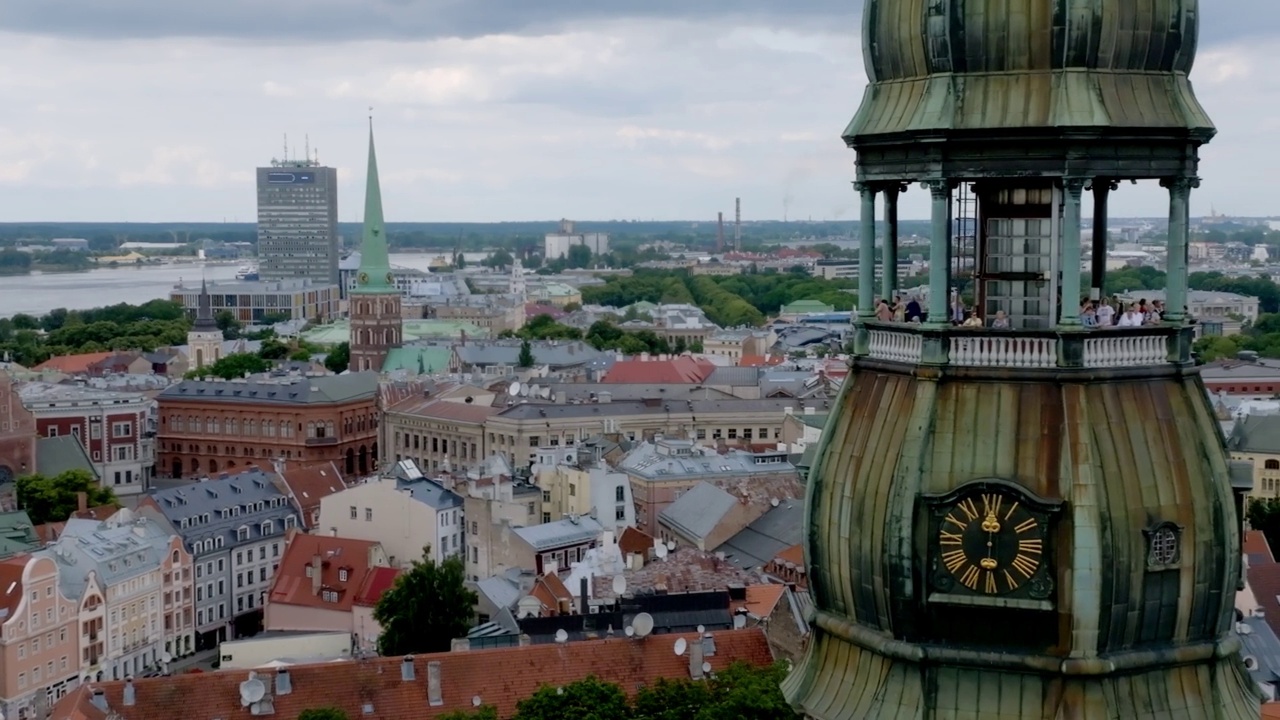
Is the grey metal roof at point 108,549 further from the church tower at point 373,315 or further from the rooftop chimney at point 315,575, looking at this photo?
the church tower at point 373,315

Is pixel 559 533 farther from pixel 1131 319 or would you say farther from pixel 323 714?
pixel 1131 319

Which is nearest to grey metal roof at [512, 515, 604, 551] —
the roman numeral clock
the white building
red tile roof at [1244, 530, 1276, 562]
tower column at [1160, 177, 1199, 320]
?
the white building

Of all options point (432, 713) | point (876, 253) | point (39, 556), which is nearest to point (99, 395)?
point (39, 556)

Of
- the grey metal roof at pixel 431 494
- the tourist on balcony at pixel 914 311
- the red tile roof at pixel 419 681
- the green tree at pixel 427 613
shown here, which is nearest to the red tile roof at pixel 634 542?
the grey metal roof at pixel 431 494

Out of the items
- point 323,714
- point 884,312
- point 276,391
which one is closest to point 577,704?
point 323,714

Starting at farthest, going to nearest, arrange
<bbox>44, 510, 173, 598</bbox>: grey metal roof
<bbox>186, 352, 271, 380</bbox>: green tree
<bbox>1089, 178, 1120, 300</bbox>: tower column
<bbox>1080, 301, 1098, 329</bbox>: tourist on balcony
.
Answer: <bbox>186, 352, 271, 380</bbox>: green tree, <bbox>44, 510, 173, 598</bbox>: grey metal roof, <bbox>1089, 178, 1120, 300</bbox>: tower column, <bbox>1080, 301, 1098, 329</bbox>: tourist on balcony

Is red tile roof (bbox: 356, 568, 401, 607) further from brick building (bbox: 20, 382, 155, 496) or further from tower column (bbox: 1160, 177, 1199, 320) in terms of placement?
brick building (bbox: 20, 382, 155, 496)
